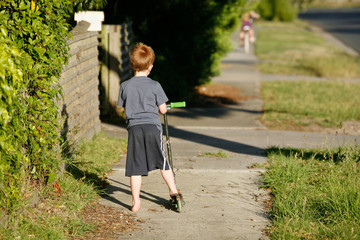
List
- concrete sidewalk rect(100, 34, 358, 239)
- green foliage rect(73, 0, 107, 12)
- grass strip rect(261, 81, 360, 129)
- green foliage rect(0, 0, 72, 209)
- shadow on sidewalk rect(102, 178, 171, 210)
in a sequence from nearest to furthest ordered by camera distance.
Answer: green foliage rect(0, 0, 72, 209)
concrete sidewalk rect(100, 34, 358, 239)
shadow on sidewalk rect(102, 178, 171, 210)
green foliage rect(73, 0, 107, 12)
grass strip rect(261, 81, 360, 129)

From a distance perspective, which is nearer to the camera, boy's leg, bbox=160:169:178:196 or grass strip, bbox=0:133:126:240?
grass strip, bbox=0:133:126:240

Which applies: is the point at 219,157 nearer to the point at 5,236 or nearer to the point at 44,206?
the point at 44,206

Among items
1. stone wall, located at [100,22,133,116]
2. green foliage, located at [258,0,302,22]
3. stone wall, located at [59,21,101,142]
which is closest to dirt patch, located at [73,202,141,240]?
stone wall, located at [59,21,101,142]

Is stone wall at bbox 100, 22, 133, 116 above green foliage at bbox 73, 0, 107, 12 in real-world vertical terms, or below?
below

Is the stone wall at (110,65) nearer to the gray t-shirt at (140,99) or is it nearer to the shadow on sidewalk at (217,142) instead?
the shadow on sidewalk at (217,142)

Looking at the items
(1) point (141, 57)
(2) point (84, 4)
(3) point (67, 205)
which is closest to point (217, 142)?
(2) point (84, 4)

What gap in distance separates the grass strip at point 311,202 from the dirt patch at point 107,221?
1.24 metres

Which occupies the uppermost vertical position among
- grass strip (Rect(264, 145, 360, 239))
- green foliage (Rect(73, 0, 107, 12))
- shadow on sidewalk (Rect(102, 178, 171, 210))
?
green foliage (Rect(73, 0, 107, 12))

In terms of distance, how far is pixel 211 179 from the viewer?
6.16 metres

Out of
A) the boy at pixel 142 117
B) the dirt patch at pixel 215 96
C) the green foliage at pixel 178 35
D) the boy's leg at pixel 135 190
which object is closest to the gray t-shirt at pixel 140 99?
the boy at pixel 142 117

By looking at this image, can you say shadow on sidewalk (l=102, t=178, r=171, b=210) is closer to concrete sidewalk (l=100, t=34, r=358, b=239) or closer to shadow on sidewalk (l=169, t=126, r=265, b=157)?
concrete sidewalk (l=100, t=34, r=358, b=239)

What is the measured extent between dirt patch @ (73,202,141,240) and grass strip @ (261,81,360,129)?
4.68 m

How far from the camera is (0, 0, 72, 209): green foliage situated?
415 centimetres

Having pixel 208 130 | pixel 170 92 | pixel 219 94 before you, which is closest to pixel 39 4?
pixel 208 130
